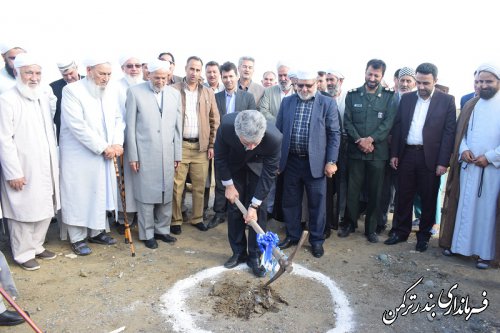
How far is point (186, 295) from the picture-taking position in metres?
4.17

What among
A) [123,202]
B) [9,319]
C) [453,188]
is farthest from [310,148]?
[9,319]

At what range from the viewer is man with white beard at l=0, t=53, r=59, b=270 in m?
4.43

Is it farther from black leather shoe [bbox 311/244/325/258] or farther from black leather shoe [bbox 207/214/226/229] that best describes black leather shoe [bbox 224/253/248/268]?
black leather shoe [bbox 207/214/226/229]

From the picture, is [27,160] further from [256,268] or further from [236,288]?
[256,268]

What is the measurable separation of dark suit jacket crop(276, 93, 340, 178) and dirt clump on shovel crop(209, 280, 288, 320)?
1.62m

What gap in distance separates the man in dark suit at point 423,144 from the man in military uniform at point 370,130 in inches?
7.3

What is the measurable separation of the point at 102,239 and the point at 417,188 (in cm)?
426

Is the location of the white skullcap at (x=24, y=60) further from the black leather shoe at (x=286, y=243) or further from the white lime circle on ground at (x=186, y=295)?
the black leather shoe at (x=286, y=243)

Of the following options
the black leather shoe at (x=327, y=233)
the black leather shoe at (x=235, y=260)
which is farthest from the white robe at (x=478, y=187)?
the black leather shoe at (x=235, y=260)

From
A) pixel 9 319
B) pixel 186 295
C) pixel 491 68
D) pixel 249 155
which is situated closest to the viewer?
pixel 9 319

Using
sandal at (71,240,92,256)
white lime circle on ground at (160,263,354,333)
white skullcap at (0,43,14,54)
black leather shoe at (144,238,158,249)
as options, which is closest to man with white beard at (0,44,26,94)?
white skullcap at (0,43,14,54)

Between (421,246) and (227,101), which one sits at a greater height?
(227,101)

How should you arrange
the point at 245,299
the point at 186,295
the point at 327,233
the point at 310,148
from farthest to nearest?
the point at 327,233 → the point at 310,148 → the point at 186,295 → the point at 245,299

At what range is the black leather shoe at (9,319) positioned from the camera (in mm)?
3520
